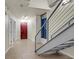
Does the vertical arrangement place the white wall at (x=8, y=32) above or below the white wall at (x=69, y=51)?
above

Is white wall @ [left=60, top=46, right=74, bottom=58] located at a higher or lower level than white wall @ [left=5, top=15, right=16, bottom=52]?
lower

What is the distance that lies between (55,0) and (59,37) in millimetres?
2128

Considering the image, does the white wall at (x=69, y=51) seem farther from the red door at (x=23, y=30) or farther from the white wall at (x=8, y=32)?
the red door at (x=23, y=30)

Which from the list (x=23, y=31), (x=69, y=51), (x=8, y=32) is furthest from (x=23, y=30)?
(x=69, y=51)

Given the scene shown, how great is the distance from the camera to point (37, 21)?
9.99 m

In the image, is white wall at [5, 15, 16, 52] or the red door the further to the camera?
the red door

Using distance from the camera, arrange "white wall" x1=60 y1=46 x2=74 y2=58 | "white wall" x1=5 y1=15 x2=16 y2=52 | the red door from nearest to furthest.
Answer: "white wall" x1=60 y1=46 x2=74 y2=58
"white wall" x1=5 y1=15 x2=16 y2=52
the red door

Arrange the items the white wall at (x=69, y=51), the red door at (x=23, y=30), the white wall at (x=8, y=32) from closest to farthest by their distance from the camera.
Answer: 1. the white wall at (x=69, y=51)
2. the white wall at (x=8, y=32)
3. the red door at (x=23, y=30)

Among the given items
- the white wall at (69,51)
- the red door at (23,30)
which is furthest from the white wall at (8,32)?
the red door at (23,30)

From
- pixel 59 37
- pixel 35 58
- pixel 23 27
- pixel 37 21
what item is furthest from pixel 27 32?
pixel 59 37

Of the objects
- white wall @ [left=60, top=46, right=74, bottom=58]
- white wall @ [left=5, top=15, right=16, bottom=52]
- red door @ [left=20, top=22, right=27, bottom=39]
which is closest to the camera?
white wall @ [left=60, top=46, right=74, bottom=58]

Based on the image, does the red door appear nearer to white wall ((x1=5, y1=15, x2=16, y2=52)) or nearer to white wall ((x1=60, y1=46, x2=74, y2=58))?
white wall ((x1=5, y1=15, x2=16, y2=52))

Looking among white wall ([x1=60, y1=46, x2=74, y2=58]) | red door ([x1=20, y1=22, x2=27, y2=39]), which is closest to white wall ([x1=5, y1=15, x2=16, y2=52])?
white wall ([x1=60, y1=46, x2=74, y2=58])
